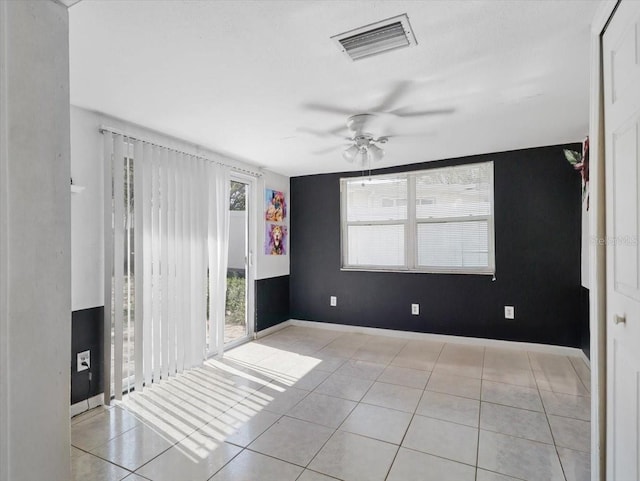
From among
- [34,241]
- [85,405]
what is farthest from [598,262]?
[85,405]

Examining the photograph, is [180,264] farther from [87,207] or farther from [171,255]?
[87,207]

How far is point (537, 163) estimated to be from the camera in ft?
12.5

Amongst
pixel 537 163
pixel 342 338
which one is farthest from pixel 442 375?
pixel 537 163

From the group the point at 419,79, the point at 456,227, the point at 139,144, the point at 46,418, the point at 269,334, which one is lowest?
the point at 269,334

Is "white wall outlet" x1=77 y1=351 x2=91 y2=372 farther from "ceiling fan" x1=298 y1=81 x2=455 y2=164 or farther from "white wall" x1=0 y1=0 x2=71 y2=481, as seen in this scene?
"ceiling fan" x1=298 y1=81 x2=455 y2=164

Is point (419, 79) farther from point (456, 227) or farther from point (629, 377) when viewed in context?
point (456, 227)

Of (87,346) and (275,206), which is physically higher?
(275,206)

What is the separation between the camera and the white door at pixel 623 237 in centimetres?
120

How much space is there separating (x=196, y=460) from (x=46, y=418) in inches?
45.4

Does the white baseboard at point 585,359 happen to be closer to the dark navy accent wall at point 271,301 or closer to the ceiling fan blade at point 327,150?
Answer: the ceiling fan blade at point 327,150

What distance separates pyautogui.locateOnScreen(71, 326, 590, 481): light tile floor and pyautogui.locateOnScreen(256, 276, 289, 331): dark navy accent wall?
0.96 metres

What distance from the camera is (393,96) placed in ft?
7.88

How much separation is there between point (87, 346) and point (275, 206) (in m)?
2.84

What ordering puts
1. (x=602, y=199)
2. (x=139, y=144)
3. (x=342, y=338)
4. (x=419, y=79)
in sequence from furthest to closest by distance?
(x=342, y=338) → (x=139, y=144) → (x=419, y=79) → (x=602, y=199)
